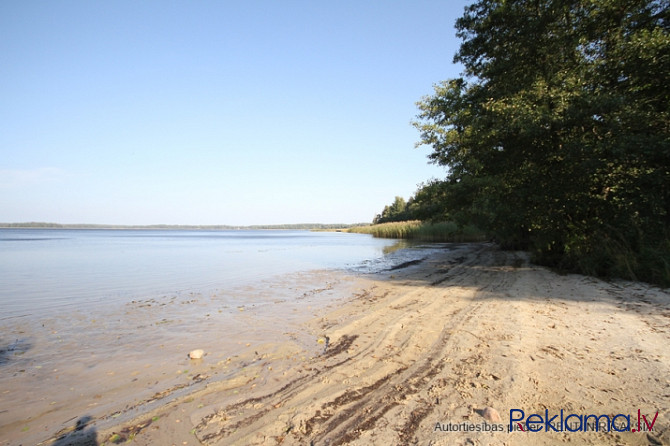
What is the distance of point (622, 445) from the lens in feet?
7.48

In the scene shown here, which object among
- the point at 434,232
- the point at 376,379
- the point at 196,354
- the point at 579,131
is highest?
the point at 579,131

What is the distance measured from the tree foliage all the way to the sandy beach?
8.92 ft

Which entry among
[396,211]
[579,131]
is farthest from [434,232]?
[396,211]

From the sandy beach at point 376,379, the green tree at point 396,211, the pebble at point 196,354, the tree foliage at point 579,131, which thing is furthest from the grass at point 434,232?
the green tree at point 396,211

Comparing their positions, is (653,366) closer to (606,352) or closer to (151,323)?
(606,352)

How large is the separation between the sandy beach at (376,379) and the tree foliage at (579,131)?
2718 millimetres

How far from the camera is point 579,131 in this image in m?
9.55

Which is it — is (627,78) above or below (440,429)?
above

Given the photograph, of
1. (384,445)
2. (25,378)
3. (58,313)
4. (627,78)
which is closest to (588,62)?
(627,78)

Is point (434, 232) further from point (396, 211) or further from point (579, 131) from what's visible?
point (396, 211)

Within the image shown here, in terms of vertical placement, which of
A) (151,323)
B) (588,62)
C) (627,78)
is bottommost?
(151,323)

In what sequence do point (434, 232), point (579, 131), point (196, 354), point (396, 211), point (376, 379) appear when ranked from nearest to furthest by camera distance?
point (376, 379), point (196, 354), point (579, 131), point (434, 232), point (396, 211)

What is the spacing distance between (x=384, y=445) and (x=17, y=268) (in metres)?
19.1

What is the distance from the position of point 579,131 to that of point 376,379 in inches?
403
